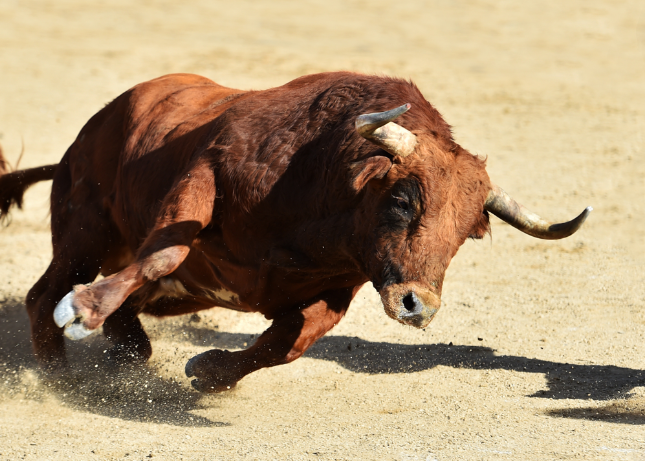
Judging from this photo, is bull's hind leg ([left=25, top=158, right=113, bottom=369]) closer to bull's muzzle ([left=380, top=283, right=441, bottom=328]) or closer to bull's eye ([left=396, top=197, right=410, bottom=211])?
bull's eye ([left=396, top=197, right=410, bottom=211])

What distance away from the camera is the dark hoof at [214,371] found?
5191 mm

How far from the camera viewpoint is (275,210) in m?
4.91

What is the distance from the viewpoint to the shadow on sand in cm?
531

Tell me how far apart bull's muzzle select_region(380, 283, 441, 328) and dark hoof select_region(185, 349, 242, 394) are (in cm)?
133

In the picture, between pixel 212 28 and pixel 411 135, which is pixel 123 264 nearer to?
pixel 411 135

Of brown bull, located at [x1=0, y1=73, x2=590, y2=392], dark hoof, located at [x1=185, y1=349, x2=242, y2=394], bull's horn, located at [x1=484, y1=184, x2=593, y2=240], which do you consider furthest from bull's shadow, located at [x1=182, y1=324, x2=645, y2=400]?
dark hoof, located at [x1=185, y1=349, x2=242, y2=394]

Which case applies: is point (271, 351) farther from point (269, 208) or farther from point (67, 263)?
point (67, 263)

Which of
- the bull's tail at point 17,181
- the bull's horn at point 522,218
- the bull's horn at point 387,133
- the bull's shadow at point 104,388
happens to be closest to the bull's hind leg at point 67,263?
the bull's shadow at point 104,388

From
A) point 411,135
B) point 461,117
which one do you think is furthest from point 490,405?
point 461,117

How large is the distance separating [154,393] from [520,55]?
43.2 ft

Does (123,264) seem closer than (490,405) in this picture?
No

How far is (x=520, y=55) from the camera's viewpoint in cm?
1711

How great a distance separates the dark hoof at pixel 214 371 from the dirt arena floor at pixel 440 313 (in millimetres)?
184

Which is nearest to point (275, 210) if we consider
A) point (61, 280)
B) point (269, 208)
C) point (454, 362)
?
point (269, 208)
